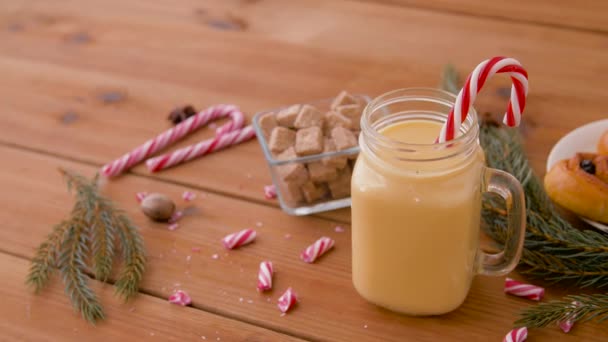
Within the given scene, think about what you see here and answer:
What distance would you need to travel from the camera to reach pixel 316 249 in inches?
45.3

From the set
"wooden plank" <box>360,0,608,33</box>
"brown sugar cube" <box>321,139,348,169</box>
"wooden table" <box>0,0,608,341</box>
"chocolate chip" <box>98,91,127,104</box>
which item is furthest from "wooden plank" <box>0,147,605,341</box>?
"wooden plank" <box>360,0,608,33</box>

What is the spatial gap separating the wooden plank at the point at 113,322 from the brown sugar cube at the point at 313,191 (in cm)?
28

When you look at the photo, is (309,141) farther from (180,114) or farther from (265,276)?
(180,114)

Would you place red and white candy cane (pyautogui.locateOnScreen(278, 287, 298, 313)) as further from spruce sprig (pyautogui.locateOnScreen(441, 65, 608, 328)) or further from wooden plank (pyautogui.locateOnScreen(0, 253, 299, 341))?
spruce sprig (pyautogui.locateOnScreen(441, 65, 608, 328))

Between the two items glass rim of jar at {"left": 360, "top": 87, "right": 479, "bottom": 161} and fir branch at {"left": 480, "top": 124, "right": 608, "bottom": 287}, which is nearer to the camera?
glass rim of jar at {"left": 360, "top": 87, "right": 479, "bottom": 161}

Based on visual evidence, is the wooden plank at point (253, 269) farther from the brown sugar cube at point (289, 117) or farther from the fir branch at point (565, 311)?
the brown sugar cube at point (289, 117)

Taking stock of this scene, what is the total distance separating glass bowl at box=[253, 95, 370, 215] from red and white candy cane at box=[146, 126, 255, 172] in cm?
15

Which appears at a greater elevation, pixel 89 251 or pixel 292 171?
pixel 292 171

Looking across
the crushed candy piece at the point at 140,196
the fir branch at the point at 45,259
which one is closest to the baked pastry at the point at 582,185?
the crushed candy piece at the point at 140,196

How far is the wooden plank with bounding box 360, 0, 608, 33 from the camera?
5.56 feet

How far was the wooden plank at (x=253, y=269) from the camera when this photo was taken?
3.36 ft

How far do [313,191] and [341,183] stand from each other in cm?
5

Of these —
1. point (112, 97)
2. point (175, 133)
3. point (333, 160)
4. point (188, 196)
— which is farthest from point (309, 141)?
point (112, 97)

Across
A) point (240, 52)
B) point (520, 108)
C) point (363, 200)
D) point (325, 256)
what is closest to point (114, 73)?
point (240, 52)
